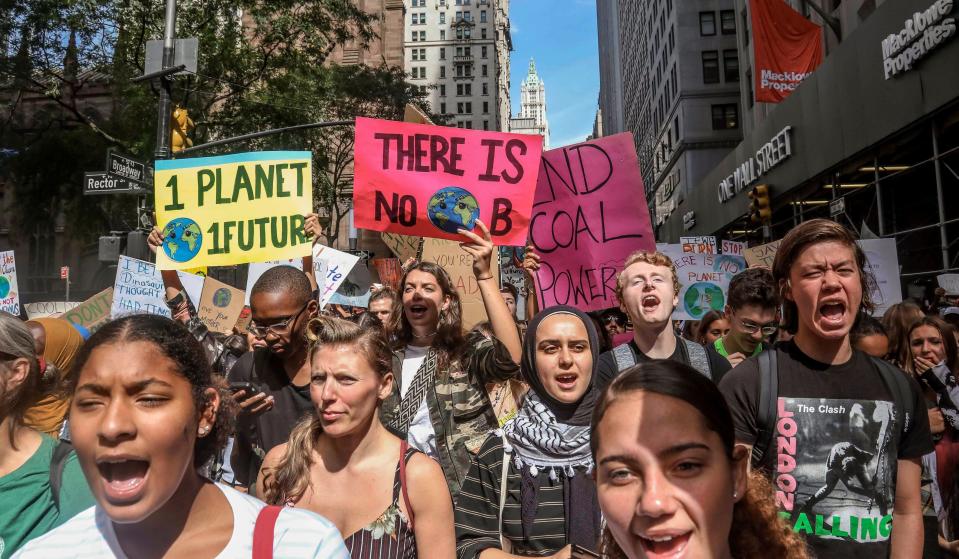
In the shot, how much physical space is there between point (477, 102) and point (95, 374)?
4374 inches

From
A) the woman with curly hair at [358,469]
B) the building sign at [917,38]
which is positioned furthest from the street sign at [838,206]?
the woman with curly hair at [358,469]

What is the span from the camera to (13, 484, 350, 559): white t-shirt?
162cm

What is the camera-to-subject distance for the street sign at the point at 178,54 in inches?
393

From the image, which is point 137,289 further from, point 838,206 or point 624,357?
point 838,206

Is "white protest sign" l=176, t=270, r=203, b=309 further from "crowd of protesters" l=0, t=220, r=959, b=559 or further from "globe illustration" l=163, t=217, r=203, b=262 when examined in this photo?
"crowd of protesters" l=0, t=220, r=959, b=559

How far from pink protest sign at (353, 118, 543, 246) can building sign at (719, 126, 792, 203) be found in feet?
45.1

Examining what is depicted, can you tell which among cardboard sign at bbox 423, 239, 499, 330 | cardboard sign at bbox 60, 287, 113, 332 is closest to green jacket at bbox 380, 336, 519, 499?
cardboard sign at bbox 423, 239, 499, 330

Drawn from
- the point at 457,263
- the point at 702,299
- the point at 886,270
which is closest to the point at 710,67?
the point at 702,299

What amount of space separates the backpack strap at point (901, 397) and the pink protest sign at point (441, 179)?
8.95 feet

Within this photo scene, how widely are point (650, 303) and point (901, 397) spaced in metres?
1.35

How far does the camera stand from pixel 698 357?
3514 millimetres

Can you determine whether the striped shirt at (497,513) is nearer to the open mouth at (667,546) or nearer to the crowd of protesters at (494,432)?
the crowd of protesters at (494,432)

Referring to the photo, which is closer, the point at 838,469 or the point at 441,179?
the point at 838,469

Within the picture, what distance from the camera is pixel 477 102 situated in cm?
10906
